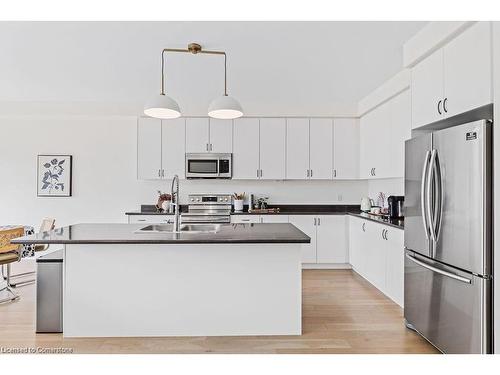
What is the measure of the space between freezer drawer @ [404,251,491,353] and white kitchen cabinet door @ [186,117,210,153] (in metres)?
3.33

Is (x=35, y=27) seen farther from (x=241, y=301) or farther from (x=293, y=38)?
(x=241, y=301)

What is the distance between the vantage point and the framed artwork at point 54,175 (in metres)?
5.54

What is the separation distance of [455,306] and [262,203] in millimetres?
3512

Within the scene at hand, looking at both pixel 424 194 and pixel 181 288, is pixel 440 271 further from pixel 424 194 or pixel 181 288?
pixel 181 288

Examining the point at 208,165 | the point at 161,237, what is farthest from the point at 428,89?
the point at 208,165

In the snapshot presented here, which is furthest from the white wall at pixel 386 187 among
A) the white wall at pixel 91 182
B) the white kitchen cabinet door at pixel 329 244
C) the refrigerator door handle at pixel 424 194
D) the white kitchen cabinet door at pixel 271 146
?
the refrigerator door handle at pixel 424 194

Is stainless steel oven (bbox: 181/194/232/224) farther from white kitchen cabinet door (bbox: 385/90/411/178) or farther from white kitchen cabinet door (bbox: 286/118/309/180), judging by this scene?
white kitchen cabinet door (bbox: 385/90/411/178)

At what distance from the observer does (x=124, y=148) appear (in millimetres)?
5629

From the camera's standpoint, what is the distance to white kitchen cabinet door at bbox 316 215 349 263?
16.8 feet

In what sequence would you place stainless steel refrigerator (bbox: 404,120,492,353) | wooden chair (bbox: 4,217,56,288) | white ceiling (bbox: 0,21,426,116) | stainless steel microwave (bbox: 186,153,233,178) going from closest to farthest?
stainless steel refrigerator (bbox: 404,120,492,353) → white ceiling (bbox: 0,21,426,116) → wooden chair (bbox: 4,217,56,288) → stainless steel microwave (bbox: 186,153,233,178)

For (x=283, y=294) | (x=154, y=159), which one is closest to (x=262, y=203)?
(x=154, y=159)

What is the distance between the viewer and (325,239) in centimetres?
513

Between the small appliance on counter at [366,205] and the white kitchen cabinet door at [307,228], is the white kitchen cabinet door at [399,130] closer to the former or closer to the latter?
the small appliance on counter at [366,205]

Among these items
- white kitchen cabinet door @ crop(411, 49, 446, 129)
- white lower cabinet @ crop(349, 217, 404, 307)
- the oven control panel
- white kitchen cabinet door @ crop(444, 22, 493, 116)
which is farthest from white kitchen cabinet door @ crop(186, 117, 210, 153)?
white kitchen cabinet door @ crop(444, 22, 493, 116)
